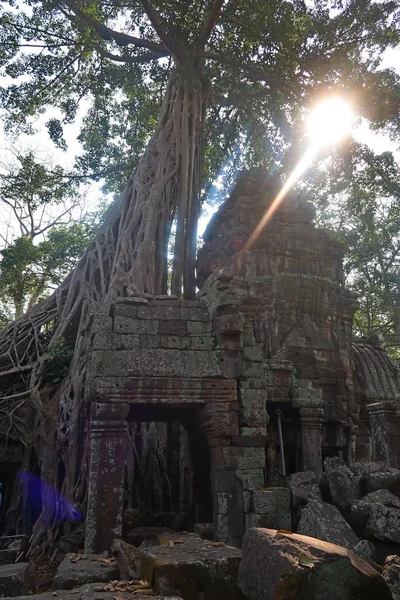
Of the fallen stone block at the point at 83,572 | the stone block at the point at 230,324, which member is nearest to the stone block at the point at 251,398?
the stone block at the point at 230,324

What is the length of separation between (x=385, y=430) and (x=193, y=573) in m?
4.87

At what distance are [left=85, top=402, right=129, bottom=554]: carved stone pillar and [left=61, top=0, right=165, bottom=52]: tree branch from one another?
913cm

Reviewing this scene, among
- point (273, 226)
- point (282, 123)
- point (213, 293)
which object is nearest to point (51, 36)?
point (282, 123)

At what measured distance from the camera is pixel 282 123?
14.0 m

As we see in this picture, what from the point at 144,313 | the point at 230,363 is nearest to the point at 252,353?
the point at 230,363

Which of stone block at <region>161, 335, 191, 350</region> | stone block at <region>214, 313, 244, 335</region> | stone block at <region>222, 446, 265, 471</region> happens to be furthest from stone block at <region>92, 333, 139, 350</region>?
stone block at <region>222, 446, 265, 471</region>

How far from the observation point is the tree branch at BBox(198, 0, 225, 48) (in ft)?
30.3

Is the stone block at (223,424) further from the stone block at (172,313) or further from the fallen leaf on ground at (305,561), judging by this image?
the fallen leaf on ground at (305,561)

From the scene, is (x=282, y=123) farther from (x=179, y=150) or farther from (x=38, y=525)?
(x=38, y=525)

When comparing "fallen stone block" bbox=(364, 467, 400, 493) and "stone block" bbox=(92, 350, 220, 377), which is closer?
"fallen stone block" bbox=(364, 467, 400, 493)

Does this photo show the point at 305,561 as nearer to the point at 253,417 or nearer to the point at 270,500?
the point at 270,500

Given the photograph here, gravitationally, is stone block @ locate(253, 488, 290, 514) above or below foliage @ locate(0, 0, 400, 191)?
below

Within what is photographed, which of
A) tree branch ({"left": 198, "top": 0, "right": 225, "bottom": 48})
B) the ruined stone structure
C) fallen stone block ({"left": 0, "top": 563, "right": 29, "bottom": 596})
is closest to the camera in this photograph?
fallen stone block ({"left": 0, "top": 563, "right": 29, "bottom": 596})

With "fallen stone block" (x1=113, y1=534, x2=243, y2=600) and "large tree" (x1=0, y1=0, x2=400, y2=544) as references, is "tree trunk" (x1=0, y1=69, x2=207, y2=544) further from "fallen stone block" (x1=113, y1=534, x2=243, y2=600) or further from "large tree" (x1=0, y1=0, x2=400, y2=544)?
"fallen stone block" (x1=113, y1=534, x2=243, y2=600)
